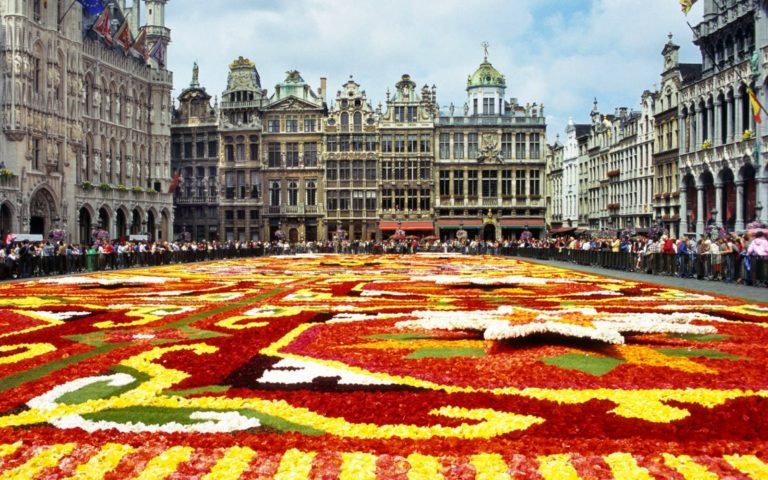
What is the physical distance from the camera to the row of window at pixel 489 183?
6894 cm

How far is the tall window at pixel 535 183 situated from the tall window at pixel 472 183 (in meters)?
4.75

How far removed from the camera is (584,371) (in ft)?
21.6

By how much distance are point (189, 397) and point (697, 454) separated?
3.43 m

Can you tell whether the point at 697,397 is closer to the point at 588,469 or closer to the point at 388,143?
the point at 588,469

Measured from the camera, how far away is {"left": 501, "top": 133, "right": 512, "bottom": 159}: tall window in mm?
69056

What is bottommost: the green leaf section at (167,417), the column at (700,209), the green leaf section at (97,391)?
the green leaf section at (167,417)

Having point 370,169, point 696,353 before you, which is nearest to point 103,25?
point 370,169

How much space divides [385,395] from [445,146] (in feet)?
211

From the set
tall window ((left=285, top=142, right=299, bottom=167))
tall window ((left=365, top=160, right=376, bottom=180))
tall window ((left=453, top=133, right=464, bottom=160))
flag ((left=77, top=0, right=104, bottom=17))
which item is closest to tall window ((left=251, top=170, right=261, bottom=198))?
tall window ((left=285, top=142, right=299, bottom=167))

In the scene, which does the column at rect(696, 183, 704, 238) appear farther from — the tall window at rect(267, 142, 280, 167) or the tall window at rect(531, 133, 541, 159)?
the tall window at rect(267, 142, 280, 167)

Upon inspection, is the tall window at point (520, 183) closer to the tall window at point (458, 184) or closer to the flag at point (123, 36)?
the tall window at point (458, 184)

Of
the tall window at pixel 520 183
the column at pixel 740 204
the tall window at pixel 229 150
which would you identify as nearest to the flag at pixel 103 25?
the tall window at pixel 229 150

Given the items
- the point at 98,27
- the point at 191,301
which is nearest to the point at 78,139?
the point at 98,27

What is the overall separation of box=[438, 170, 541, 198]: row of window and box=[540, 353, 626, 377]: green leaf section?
2440 inches
